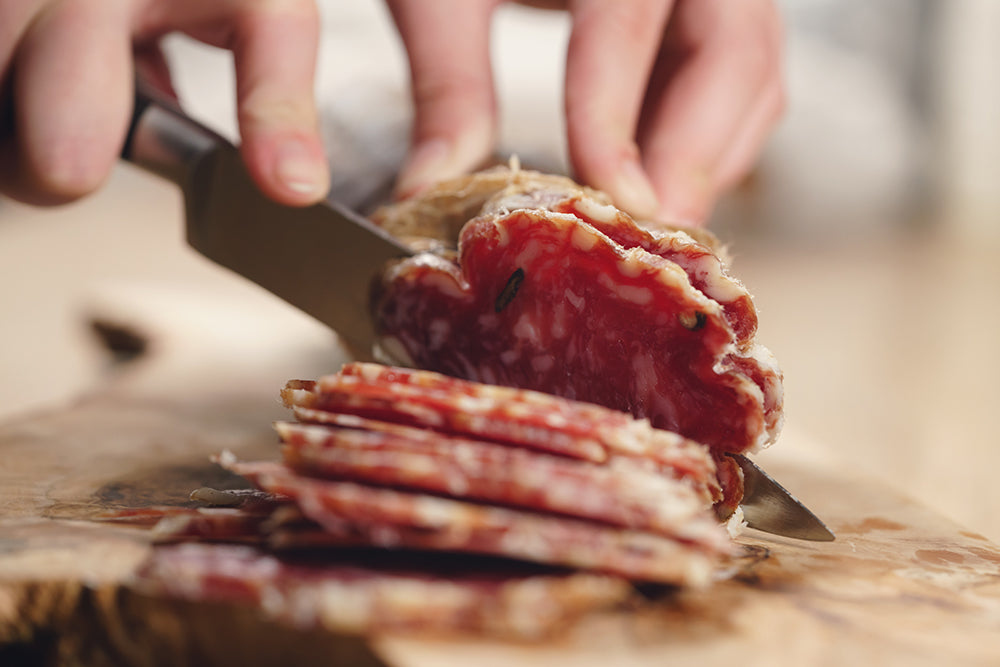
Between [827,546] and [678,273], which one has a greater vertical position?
[678,273]

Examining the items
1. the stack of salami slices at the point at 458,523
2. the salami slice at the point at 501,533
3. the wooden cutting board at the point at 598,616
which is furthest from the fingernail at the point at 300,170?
the salami slice at the point at 501,533

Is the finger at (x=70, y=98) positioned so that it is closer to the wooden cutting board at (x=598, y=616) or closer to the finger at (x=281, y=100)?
the finger at (x=281, y=100)

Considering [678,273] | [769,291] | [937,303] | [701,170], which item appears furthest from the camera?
[769,291]

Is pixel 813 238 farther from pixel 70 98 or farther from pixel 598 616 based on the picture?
pixel 598 616

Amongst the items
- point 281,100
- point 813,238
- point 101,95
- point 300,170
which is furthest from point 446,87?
point 813,238

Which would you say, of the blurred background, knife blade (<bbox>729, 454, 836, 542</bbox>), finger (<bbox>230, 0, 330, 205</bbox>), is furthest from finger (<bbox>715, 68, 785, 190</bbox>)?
knife blade (<bbox>729, 454, 836, 542</bbox>)

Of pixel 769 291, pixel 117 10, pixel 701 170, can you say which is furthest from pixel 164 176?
pixel 769 291

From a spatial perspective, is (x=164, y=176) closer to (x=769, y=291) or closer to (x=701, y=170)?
(x=701, y=170)
